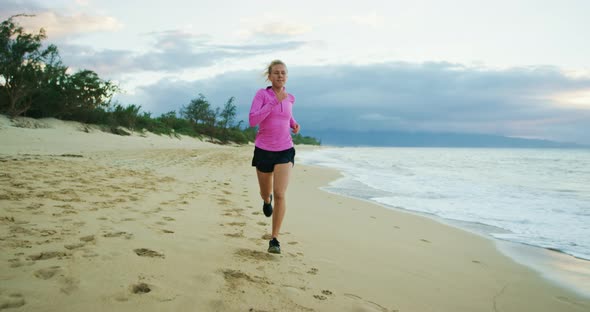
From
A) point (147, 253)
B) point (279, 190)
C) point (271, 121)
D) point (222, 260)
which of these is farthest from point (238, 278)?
point (271, 121)

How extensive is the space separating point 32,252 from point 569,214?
903cm

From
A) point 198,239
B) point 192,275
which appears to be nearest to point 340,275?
point 192,275

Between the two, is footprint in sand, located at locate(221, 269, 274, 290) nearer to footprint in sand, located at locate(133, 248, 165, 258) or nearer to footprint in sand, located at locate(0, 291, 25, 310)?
footprint in sand, located at locate(133, 248, 165, 258)

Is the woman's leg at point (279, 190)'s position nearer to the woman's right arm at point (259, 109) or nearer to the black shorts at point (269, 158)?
the black shorts at point (269, 158)

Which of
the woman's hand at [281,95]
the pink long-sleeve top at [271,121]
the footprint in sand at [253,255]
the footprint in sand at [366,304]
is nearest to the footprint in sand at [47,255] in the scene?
the footprint in sand at [253,255]

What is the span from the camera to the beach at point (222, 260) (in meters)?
2.18

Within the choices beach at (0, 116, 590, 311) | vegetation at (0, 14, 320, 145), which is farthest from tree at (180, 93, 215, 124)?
beach at (0, 116, 590, 311)

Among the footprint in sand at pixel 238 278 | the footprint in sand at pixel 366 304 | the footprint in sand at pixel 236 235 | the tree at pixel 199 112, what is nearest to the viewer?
the footprint in sand at pixel 366 304

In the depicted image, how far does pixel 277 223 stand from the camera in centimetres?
349

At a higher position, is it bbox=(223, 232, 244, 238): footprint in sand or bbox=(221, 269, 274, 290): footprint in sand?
bbox=(221, 269, 274, 290): footprint in sand

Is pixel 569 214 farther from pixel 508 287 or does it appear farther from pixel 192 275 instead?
pixel 192 275

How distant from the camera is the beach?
218cm

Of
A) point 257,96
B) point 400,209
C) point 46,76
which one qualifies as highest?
point 46,76

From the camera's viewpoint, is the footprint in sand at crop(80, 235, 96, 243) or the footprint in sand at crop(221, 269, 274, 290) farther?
the footprint in sand at crop(80, 235, 96, 243)
